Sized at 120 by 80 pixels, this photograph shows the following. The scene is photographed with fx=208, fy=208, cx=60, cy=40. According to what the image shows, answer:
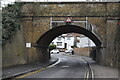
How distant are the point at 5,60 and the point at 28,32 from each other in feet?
17.7

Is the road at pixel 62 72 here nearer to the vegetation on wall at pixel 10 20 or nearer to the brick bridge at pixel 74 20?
the brick bridge at pixel 74 20

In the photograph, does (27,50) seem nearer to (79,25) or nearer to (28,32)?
(28,32)

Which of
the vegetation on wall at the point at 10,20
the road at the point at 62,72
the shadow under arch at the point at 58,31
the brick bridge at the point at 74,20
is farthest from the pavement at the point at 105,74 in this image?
the vegetation on wall at the point at 10,20

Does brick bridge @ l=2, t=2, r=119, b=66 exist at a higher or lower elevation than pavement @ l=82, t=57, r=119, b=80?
higher

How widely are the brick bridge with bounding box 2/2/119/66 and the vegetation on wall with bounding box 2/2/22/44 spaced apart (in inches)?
36.4

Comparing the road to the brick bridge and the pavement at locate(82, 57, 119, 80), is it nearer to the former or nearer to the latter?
the pavement at locate(82, 57, 119, 80)

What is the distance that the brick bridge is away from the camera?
20.1 metres

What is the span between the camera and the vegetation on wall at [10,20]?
1699 centimetres

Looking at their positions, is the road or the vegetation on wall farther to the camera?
the vegetation on wall

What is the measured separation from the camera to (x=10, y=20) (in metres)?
18.0

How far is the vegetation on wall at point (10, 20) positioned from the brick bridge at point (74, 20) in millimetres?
924

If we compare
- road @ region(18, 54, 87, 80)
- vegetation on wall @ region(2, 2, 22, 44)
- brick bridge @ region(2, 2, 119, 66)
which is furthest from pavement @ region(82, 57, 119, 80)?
vegetation on wall @ region(2, 2, 22, 44)

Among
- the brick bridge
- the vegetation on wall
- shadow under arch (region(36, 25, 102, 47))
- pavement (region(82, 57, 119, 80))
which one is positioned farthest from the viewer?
shadow under arch (region(36, 25, 102, 47))

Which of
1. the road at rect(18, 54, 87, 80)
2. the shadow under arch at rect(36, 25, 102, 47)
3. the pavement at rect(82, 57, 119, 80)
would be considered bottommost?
the road at rect(18, 54, 87, 80)
